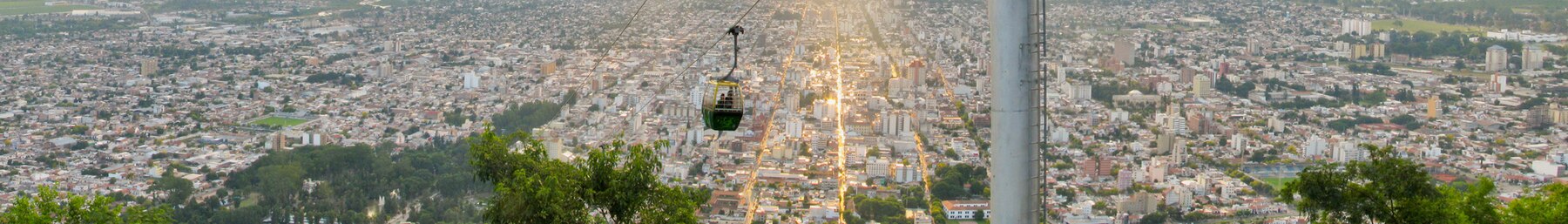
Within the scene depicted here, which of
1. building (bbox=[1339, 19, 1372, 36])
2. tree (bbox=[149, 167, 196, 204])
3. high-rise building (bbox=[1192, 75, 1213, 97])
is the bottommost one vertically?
tree (bbox=[149, 167, 196, 204])

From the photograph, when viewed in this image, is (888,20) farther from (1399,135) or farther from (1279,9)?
(1279,9)

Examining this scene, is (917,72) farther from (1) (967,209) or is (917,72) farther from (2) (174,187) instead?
(2) (174,187)

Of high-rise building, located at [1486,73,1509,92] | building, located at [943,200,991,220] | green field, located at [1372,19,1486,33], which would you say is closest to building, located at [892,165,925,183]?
building, located at [943,200,991,220]

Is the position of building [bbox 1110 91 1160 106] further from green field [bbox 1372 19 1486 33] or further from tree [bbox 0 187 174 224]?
tree [bbox 0 187 174 224]

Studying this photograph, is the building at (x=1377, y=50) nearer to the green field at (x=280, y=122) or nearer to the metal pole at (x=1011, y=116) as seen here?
the green field at (x=280, y=122)

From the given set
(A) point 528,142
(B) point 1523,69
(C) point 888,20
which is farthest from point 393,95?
(A) point 528,142

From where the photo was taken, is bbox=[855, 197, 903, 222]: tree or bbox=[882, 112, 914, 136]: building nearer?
bbox=[855, 197, 903, 222]: tree

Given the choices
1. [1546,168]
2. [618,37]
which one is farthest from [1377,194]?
[618,37]
